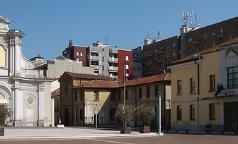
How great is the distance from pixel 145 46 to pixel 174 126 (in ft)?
261

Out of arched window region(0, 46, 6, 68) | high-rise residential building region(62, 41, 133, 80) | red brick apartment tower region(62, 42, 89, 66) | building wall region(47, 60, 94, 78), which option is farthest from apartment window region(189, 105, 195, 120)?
red brick apartment tower region(62, 42, 89, 66)

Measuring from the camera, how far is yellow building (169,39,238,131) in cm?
4850

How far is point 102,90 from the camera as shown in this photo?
83.7m

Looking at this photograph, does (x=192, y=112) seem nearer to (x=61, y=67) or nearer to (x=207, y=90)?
(x=207, y=90)

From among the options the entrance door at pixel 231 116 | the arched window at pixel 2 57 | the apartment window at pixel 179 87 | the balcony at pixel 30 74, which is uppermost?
the arched window at pixel 2 57

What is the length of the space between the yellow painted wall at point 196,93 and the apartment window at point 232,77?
1.55 m

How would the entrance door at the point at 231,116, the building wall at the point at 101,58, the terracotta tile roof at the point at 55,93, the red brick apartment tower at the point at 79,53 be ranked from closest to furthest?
1. the entrance door at the point at 231,116
2. the terracotta tile roof at the point at 55,93
3. the red brick apartment tower at the point at 79,53
4. the building wall at the point at 101,58

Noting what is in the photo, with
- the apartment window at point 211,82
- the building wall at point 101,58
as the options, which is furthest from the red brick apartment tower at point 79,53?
the apartment window at point 211,82

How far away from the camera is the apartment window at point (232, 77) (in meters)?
48.2

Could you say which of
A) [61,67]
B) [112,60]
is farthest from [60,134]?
[112,60]

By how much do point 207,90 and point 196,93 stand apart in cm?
190

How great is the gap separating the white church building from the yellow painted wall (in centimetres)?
2617

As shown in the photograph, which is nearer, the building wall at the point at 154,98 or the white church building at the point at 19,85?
the building wall at the point at 154,98

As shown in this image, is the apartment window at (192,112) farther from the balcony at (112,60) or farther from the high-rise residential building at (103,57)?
the balcony at (112,60)
